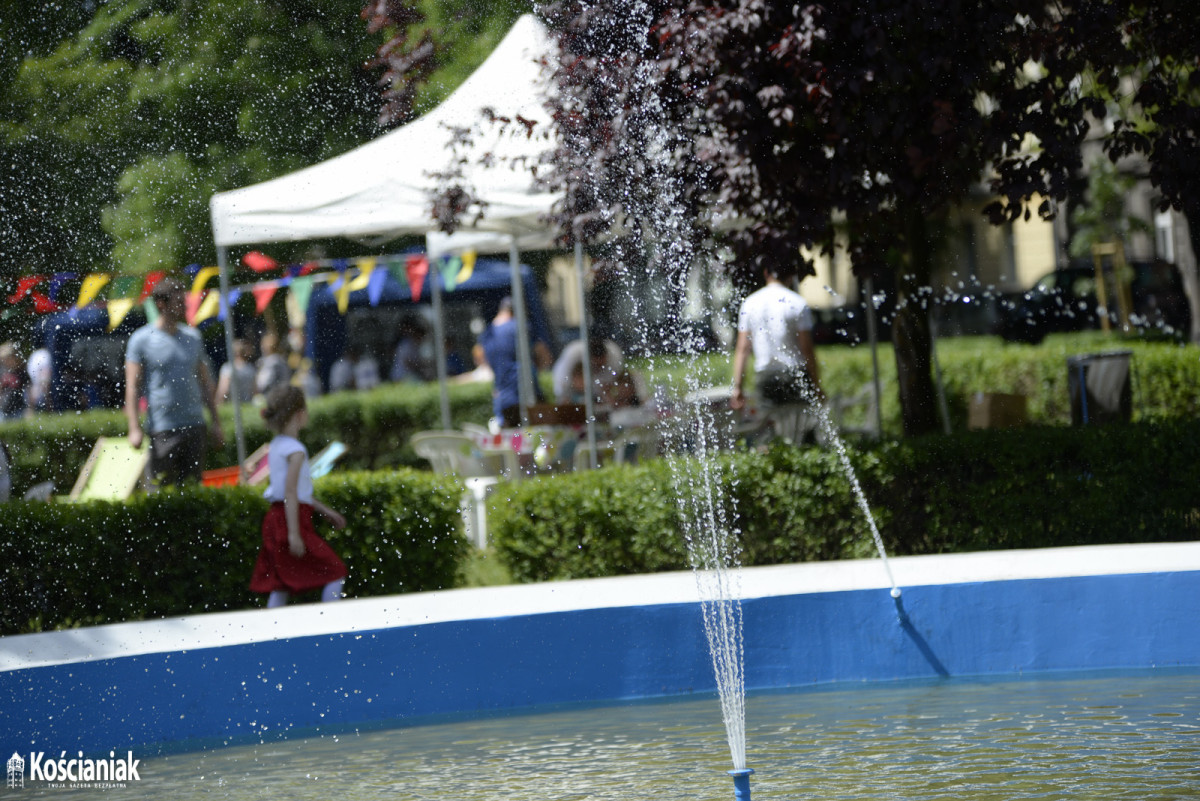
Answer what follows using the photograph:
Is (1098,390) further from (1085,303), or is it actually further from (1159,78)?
(1085,303)

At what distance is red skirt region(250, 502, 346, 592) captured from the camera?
20.6ft

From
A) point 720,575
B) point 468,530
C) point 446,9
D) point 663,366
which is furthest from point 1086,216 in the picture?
point 720,575

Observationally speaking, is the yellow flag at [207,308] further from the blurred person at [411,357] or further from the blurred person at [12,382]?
the blurred person at [411,357]

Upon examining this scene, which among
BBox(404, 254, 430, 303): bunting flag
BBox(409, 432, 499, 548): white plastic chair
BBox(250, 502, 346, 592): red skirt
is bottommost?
BBox(250, 502, 346, 592): red skirt

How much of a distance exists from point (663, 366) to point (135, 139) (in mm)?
7619

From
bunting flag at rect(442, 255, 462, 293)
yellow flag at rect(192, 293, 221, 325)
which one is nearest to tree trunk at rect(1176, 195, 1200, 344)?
bunting flag at rect(442, 255, 462, 293)

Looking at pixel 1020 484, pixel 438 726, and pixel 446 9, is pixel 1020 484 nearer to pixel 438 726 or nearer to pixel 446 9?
pixel 438 726

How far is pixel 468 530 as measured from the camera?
8367mm

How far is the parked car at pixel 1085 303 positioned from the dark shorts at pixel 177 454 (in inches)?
600

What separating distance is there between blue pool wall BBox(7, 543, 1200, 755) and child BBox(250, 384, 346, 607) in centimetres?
70

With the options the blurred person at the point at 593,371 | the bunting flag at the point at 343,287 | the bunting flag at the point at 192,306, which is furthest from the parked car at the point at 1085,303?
the bunting flag at the point at 192,306

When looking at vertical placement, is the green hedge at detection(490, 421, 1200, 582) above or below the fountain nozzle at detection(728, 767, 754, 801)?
above

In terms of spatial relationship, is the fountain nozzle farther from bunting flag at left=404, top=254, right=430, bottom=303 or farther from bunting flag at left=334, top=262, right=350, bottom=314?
bunting flag at left=334, top=262, right=350, bottom=314

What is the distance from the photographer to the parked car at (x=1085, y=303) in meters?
20.5
